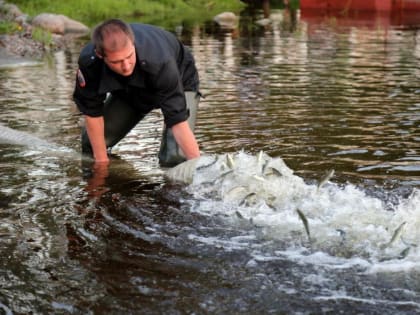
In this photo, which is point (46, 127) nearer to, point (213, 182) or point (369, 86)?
point (213, 182)

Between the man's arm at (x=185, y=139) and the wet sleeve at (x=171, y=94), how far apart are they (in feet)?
0.20

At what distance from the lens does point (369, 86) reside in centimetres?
1281

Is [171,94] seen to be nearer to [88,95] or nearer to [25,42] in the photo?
[88,95]

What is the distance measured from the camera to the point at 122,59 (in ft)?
18.7

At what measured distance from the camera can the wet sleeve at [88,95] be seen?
6489 millimetres

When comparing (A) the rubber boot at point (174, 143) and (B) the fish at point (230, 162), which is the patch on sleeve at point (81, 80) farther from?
(B) the fish at point (230, 162)

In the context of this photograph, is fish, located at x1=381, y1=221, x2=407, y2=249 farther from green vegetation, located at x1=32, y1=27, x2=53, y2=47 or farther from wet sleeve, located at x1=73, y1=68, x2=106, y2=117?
green vegetation, located at x1=32, y1=27, x2=53, y2=47

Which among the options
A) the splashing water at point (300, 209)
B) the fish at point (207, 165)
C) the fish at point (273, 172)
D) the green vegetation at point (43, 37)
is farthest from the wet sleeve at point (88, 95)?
the green vegetation at point (43, 37)

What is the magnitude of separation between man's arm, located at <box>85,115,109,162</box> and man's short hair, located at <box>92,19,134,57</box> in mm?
1323

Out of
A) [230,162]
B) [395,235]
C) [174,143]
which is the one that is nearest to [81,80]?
[174,143]

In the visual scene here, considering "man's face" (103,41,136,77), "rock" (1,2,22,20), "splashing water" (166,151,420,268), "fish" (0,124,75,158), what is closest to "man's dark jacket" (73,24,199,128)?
"man's face" (103,41,136,77)

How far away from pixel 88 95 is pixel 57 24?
19989 mm

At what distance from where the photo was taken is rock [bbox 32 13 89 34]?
2553 cm

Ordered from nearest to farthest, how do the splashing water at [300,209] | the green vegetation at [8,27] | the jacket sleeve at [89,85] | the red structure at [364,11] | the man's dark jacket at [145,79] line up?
the splashing water at [300,209]
the man's dark jacket at [145,79]
the jacket sleeve at [89,85]
the green vegetation at [8,27]
the red structure at [364,11]
